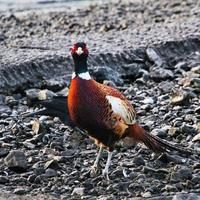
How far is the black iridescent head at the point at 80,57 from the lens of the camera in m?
6.08

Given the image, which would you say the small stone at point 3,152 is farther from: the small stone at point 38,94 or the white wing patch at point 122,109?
the small stone at point 38,94

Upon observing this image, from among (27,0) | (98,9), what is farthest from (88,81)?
(27,0)

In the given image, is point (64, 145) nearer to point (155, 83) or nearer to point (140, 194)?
point (140, 194)

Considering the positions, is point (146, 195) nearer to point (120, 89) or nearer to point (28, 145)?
point (28, 145)

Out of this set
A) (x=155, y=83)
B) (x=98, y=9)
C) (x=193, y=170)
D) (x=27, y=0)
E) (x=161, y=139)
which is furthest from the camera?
(x=27, y=0)

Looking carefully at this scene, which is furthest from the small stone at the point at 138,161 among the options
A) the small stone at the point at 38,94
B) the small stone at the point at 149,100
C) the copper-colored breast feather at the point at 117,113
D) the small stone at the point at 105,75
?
the small stone at the point at 105,75

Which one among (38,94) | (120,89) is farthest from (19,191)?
(120,89)

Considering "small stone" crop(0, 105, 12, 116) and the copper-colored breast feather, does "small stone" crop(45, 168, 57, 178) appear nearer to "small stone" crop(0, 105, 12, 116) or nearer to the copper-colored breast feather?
the copper-colored breast feather

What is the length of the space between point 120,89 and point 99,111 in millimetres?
2417

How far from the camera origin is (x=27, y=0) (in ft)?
43.4

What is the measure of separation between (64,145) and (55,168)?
52 cm

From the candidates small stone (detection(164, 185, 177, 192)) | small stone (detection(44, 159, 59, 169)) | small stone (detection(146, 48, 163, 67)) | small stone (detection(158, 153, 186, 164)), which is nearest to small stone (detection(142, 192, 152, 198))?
small stone (detection(164, 185, 177, 192))

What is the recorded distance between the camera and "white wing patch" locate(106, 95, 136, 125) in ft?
19.7

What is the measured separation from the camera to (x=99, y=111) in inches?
234
